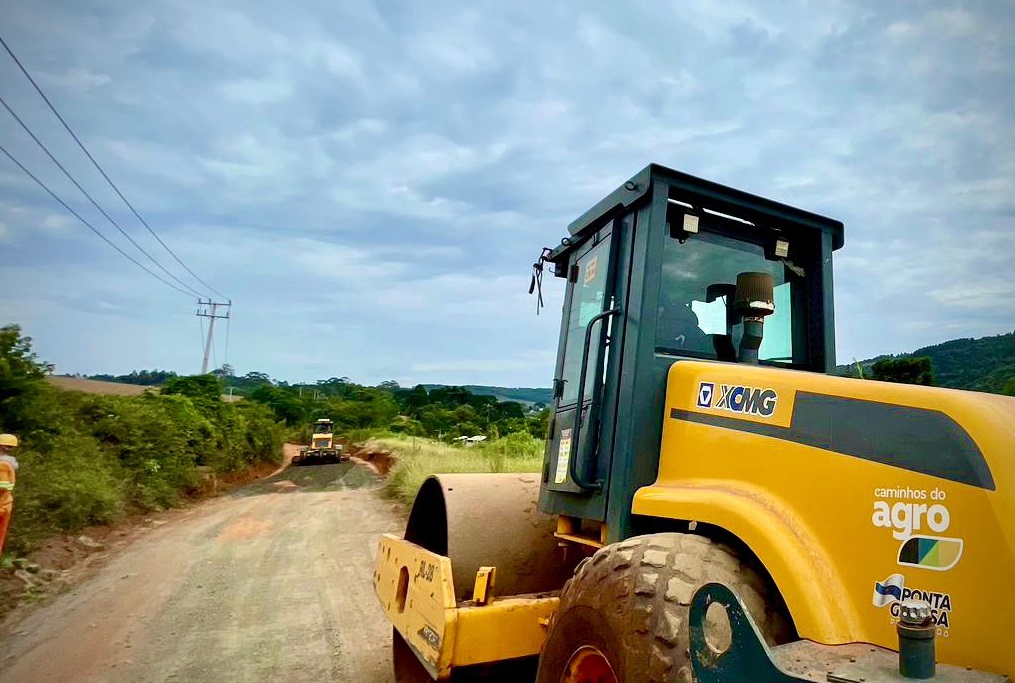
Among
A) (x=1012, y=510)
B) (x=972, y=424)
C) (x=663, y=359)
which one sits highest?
(x=663, y=359)

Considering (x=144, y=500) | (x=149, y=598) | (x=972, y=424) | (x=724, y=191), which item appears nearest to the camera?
(x=972, y=424)

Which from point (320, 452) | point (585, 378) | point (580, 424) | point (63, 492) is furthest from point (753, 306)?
point (320, 452)

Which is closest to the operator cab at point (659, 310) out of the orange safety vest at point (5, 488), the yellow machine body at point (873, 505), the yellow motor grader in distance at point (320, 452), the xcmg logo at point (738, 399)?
the xcmg logo at point (738, 399)

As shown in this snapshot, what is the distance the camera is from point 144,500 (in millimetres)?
13984

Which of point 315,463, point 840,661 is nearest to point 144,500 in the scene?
point 840,661

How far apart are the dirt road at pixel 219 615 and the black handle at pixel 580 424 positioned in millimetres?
3005

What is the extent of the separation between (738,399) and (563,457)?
1.11 metres

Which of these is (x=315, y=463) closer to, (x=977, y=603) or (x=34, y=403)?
(x=34, y=403)

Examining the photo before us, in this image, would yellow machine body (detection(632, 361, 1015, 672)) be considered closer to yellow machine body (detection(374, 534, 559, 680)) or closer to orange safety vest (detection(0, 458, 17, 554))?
yellow machine body (detection(374, 534, 559, 680))

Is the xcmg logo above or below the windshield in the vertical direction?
below

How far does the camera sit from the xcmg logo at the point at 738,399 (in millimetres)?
2359

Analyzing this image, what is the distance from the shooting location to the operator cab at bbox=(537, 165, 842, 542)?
2.93 meters

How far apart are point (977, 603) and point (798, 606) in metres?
0.43

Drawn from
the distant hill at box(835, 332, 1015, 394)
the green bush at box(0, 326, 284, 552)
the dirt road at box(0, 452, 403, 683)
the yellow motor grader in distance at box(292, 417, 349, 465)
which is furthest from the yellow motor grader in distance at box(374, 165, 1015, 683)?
the yellow motor grader in distance at box(292, 417, 349, 465)
